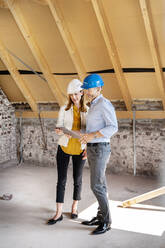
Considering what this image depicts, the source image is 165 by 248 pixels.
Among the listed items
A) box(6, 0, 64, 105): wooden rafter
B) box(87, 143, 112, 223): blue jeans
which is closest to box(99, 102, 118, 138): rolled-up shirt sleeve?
box(87, 143, 112, 223): blue jeans

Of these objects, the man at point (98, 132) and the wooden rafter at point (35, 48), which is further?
the wooden rafter at point (35, 48)

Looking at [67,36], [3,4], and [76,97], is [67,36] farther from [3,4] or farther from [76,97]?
[76,97]

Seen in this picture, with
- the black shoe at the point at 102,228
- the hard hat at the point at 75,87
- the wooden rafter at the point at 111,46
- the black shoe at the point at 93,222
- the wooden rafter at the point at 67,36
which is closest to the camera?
the black shoe at the point at 102,228

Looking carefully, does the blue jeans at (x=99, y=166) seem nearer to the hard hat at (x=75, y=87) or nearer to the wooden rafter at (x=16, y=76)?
the hard hat at (x=75, y=87)

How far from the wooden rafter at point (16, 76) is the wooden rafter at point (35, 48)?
0.63 m

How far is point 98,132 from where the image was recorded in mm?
3107

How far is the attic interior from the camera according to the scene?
384 cm

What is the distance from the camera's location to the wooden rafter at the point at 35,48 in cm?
447

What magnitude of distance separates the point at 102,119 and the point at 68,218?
54.9 inches

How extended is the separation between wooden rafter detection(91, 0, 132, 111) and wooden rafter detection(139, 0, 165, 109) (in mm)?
560

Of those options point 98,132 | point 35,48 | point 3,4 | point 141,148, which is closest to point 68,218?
point 98,132

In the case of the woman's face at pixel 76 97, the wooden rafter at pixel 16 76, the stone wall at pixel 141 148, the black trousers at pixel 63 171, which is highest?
the wooden rafter at pixel 16 76

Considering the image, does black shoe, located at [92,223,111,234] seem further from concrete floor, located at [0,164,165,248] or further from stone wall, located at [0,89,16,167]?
stone wall, located at [0,89,16,167]

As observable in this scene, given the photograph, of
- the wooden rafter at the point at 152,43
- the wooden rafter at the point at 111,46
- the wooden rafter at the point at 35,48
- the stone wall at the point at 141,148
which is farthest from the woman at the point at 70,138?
the stone wall at the point at 141,148
